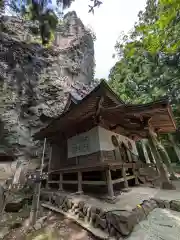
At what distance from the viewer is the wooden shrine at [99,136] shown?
508 centimetres

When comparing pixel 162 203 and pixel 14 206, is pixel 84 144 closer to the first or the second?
pixel 162 203

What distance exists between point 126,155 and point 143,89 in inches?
397

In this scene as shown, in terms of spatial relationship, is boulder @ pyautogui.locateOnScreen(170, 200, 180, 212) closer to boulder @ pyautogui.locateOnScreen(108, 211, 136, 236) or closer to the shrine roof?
boulder @ pyautogui.locateOnScreen(108, 211, 136, 236)

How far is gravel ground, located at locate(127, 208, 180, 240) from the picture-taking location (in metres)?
2.88

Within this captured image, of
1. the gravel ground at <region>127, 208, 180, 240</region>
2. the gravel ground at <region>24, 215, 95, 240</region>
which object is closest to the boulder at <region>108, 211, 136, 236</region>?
the gravel ground at <region>127, 208, 180, 240</region>

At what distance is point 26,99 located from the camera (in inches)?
536

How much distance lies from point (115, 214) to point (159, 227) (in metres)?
1.04

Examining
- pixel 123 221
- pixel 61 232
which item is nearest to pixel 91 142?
pixel 61 232

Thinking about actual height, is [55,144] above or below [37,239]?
above

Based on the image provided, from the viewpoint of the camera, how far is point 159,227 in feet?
10.6

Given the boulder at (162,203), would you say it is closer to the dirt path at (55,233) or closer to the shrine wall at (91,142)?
the dirt path at (55,233)

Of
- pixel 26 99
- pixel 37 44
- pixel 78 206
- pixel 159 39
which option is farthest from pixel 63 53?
pixel 78 206

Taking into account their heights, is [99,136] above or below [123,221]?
above

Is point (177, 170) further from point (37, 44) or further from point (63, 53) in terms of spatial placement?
point (37, 44)
